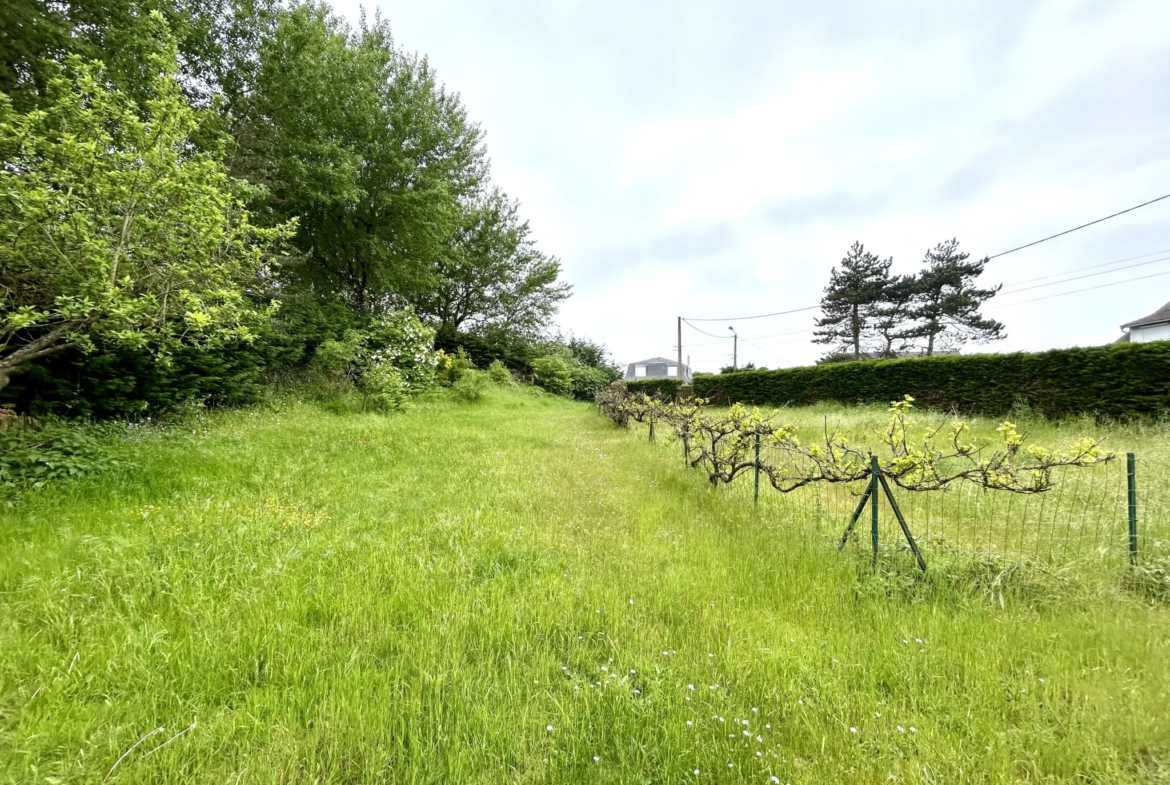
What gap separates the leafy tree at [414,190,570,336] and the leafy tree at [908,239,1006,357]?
25690 millimetres

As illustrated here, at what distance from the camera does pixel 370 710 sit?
1654 millimetres

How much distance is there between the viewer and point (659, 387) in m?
22.7

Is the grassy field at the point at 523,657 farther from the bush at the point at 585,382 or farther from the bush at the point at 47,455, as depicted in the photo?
the bush at the point at 585,382

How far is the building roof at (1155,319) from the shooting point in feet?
66.7

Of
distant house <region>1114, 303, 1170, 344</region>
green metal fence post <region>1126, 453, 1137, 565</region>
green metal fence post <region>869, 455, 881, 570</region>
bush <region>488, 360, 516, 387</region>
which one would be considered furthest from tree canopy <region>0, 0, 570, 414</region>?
distant house <region>1114, 303, 1170, 344</region>

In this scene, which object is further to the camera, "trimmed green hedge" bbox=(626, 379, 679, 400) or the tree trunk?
the tree trunk

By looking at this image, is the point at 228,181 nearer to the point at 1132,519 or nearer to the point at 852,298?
the point at 1132,519

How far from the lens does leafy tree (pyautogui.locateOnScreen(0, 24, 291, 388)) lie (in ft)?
12.6

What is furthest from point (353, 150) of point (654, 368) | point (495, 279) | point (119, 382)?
point (654, 368)

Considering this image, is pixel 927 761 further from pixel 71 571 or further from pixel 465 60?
pixel 465 60

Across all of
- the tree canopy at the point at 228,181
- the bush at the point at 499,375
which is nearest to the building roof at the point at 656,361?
the tree canopy at the point at 228,181

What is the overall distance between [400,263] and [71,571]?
1377 centimetres

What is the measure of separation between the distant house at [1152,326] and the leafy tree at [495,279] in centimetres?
3135

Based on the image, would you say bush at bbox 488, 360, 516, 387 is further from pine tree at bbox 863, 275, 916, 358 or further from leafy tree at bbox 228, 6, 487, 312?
pine tree at bbox 863, 275, 916, 358
